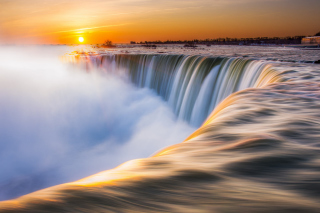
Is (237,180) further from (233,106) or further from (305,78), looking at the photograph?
(305,78)

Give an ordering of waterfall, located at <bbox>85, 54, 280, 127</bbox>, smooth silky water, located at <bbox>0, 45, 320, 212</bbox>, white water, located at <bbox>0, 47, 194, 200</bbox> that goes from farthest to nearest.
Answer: white water, located at <bbox>0, 47, 194, 200</bbox>, waterfall, located at <bbox>85, 54, 280, 127</bbox>, smooth silky water, located at <bbox>0, 45, 320, 212</bbox>

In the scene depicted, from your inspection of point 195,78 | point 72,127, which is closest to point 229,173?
point 195,78

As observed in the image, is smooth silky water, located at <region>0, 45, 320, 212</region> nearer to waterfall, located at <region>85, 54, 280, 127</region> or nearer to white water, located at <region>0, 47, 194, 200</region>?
waterfall, located at <region>85, 54, 280, 127</region>

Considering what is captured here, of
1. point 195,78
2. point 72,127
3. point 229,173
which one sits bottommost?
point 72,127

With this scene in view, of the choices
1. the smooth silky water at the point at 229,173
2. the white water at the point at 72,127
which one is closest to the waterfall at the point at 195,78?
the white water at the point at 72,127

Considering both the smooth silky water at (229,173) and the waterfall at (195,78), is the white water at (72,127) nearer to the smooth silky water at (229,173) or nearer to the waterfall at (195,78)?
the waterfall at (195,78)

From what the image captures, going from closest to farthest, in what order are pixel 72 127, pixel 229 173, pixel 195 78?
pixel 229 173 → pixel 195 78 → pixel 72 127

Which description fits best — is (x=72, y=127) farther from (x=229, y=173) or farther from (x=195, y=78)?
(x=229, y=173)

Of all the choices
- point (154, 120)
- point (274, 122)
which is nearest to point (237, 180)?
point (274, 122)

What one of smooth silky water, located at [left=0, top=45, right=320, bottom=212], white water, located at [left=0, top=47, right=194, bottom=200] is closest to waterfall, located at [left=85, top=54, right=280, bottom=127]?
white water, located at [left=0, top=47, right=194, bottom=200]
